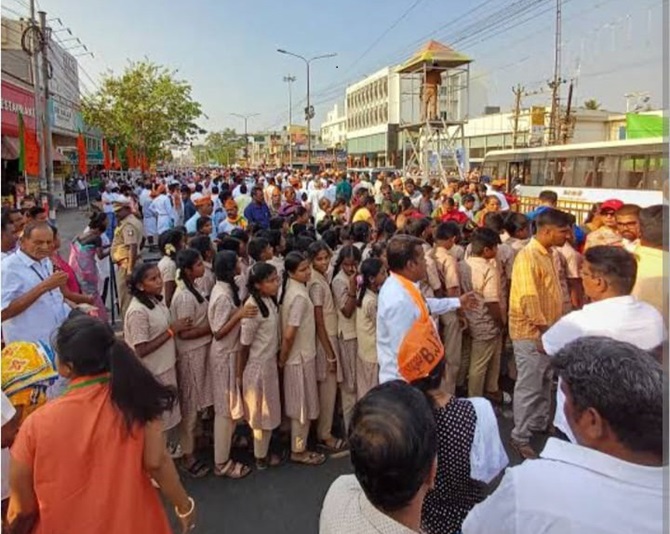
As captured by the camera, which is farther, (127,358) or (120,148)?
(120,148)

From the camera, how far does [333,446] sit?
4215 mm

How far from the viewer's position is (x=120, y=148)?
3353 cm

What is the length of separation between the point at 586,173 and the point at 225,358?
15.9m

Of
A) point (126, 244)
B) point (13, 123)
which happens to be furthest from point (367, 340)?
point (13, 123)

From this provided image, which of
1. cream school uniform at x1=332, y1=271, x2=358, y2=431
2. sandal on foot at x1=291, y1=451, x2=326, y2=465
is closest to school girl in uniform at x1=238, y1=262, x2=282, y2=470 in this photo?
sandal on foot at x1=291, y1=451, x2=326, y2=465

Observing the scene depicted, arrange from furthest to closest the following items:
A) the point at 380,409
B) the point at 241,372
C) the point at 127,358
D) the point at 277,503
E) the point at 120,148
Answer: the point at 120,148 < the point at 241,372 < the point at 277,503 < the point at 127,358 < the point at 380,409

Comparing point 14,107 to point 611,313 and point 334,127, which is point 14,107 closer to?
point 611,313

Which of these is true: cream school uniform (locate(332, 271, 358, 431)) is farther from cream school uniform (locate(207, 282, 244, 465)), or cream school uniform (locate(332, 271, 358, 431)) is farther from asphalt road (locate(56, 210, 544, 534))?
cream school uniform (locate(207, 282, 244, 465))

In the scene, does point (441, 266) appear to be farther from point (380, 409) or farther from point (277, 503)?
point (380, 409)

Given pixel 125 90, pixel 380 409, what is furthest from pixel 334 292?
pixel 125 90

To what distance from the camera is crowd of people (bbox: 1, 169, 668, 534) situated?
4.62 feet

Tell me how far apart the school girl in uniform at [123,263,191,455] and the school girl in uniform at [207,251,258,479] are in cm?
32

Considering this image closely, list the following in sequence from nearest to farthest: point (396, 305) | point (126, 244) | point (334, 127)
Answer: point (396, 305)
point (126, 244)
point (334, 127)

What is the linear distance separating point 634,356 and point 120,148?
117 ft
